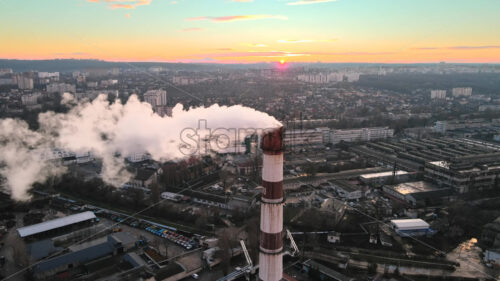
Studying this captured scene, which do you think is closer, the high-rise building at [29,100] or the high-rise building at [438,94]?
the high-rise building at [29,100]

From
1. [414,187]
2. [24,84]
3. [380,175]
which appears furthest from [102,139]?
[24,84]

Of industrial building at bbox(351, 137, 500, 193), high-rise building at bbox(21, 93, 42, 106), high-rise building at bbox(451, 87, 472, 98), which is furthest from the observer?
high-rise building at bbox(451, 87, 472, 98)

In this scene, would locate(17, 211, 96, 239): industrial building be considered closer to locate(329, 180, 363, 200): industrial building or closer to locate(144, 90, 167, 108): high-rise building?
locate(329, 180, 363, 200): industrial building

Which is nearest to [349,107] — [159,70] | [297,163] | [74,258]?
[297,163]

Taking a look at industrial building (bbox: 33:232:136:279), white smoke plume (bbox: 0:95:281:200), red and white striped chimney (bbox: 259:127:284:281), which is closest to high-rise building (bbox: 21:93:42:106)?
white smoke plume (bbox: 0:95:281:200)

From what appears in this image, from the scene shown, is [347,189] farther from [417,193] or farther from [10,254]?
[10,254]

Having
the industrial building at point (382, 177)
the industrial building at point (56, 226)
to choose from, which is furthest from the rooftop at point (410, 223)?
the industrial building at point (56, 226)

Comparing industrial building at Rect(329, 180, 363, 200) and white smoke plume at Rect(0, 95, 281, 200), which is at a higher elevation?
white smoke plume at Rect(0, 95, 281, 200)

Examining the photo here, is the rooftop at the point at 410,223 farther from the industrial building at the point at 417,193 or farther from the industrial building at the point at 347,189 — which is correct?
the industrial building at the point at 347,189
